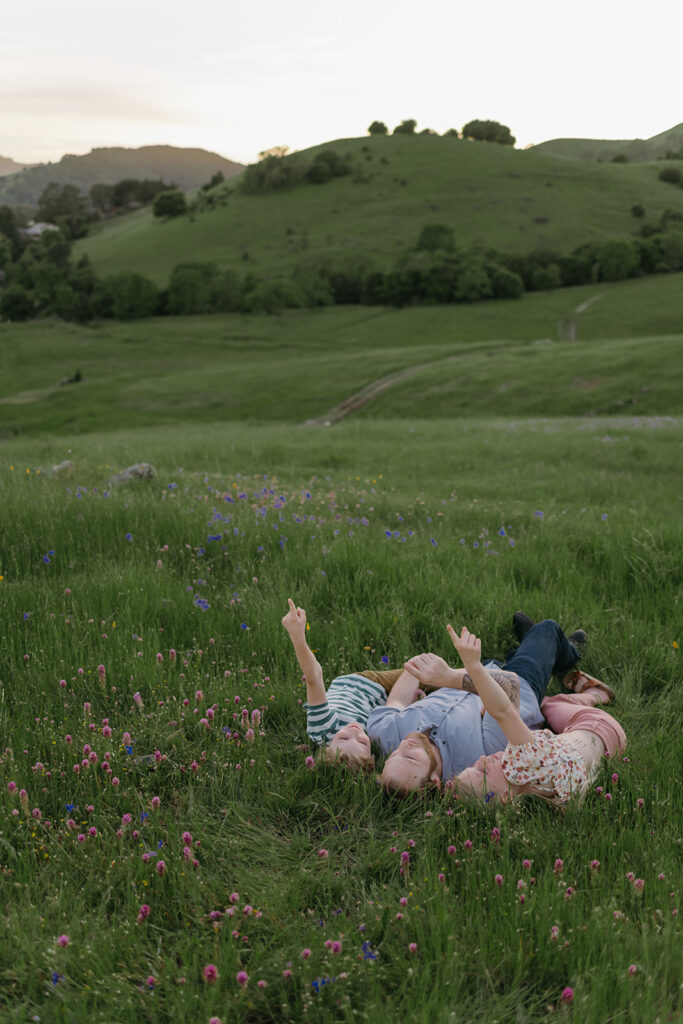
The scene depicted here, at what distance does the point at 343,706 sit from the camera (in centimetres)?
430

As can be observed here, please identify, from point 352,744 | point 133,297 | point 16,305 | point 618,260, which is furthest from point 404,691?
point 16,305

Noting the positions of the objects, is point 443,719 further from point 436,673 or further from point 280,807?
point 280,807

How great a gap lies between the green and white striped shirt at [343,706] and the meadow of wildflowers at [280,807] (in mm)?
196

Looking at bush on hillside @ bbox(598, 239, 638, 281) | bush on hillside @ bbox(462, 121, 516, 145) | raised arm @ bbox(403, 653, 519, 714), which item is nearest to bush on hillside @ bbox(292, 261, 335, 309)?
bush on hillside @ bbox(598, 239, 638, 281)

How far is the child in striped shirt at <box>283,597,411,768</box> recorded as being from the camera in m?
3.80

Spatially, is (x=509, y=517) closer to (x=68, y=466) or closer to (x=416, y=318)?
(x=68, y=466)

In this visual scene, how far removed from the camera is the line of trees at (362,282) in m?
91.3

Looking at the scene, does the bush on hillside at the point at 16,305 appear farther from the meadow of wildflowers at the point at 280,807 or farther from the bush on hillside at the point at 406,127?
the bush on hillside at the point at 406,127

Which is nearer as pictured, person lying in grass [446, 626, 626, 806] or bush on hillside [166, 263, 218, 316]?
person lying in grass [446, 626, 626, 806]

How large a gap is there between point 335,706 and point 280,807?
786mm

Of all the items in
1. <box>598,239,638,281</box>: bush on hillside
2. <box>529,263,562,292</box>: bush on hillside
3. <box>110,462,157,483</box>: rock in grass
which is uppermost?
<box>598,239,638,281</box>: bush on hillside

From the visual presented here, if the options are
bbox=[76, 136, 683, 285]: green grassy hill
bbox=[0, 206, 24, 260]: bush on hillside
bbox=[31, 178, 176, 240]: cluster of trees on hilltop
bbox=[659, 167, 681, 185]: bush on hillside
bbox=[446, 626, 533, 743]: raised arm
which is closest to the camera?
bbox=[446, 626, 533, 743]: raised arm

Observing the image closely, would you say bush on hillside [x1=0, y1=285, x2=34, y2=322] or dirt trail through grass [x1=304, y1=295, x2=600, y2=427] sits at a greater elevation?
bush on hillside [x1=0, y1=285, x2=34, y2=322]

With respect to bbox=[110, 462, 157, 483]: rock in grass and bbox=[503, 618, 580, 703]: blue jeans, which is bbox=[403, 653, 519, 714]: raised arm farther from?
bbox=[110, 462, 157, 483]: rock in grass
